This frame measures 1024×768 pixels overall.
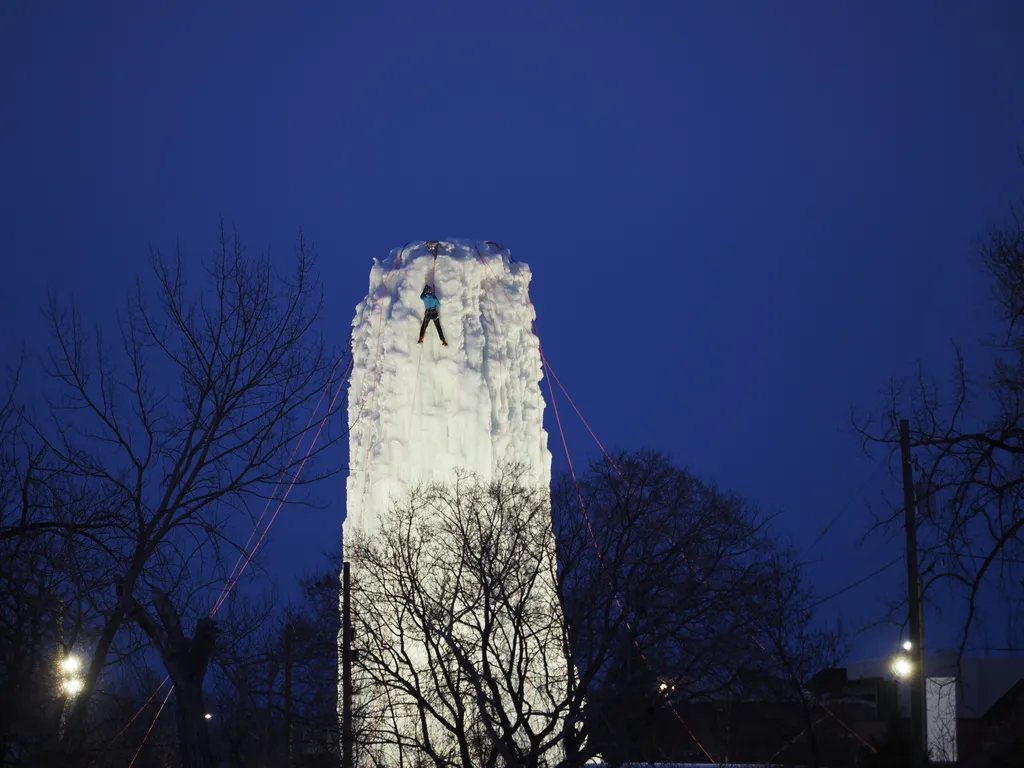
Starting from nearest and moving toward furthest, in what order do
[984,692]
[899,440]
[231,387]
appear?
[899,440] → [231,387] → [984,692]

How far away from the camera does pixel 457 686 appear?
1454cm

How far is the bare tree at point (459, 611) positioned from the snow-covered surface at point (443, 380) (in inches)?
20.8

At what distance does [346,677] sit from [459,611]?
5.39ft

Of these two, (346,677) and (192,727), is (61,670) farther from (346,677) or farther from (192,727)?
(346,677)

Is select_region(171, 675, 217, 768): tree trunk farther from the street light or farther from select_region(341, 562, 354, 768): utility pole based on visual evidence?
select_region(341, 562, 354, 768): utility pole

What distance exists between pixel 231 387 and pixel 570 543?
7.78 metres

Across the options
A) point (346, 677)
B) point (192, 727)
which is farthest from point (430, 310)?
point (192, 727)

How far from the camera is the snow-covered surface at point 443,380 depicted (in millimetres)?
16797

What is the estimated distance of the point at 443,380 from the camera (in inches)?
665

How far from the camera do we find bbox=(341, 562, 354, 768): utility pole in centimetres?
1472

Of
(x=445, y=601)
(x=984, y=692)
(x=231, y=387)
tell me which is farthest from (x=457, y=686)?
(x=984, y=692)

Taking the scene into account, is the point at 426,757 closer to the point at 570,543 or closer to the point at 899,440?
the point at 570,543

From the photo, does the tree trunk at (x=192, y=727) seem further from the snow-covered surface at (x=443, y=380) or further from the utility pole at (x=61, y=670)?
the snow-covered surface at (x=443, y=380)

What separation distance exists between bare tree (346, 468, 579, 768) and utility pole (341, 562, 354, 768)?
25 centimetres
